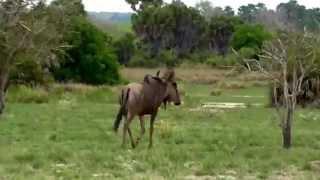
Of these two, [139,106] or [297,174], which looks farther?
[139,106]

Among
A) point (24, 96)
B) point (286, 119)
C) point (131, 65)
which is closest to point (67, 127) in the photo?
point (286, 119)

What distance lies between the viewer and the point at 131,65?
8744cm

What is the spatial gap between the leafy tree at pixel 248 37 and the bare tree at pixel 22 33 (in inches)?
1914

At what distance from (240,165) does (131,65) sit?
241 ft

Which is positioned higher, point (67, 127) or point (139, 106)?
point (139, 106)

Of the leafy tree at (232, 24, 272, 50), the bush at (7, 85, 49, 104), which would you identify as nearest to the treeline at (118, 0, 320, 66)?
the leafy tree at (232, 24, 272, 50)

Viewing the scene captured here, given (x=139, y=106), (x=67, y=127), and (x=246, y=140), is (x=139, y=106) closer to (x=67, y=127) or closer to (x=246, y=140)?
(x=246, y=140)

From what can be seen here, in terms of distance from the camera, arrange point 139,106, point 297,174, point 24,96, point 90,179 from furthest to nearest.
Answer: point 24,96 < point 139,106 < point 297,174 < point 90,179

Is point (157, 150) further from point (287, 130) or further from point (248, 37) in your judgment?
point (248, 37)

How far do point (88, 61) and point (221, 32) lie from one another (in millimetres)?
36580

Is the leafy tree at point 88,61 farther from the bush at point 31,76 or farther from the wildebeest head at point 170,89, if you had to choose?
the wildebeest head at point 170,89

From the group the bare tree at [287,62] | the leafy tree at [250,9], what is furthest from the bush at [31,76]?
the leafy tree at [250,9]

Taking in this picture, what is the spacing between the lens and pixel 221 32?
95.2m

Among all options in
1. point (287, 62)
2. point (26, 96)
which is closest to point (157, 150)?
point (287, 62)
